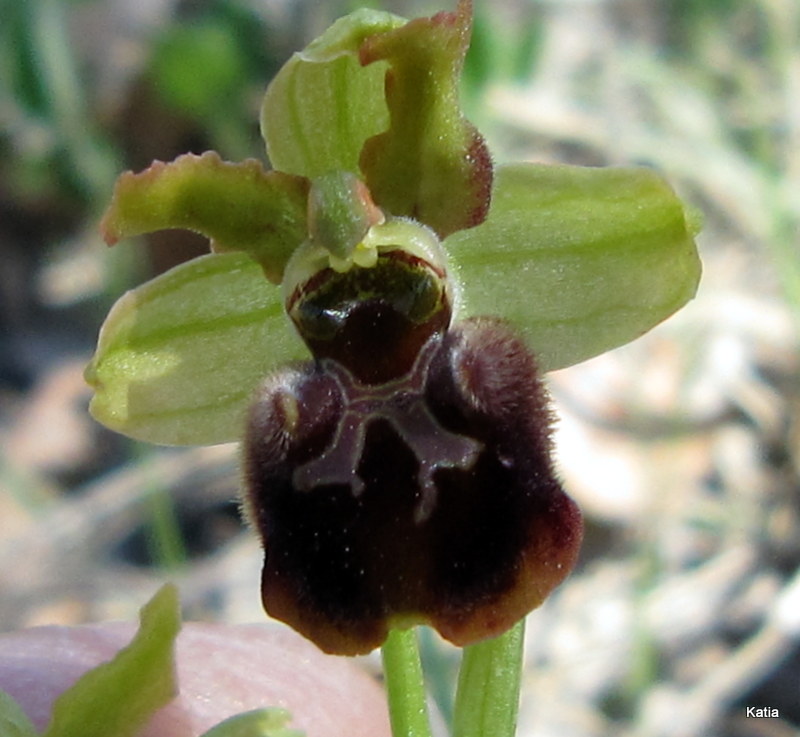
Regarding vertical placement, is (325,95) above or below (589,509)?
above

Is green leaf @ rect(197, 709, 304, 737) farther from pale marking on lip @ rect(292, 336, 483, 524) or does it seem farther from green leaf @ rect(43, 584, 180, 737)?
pale marking on lip @ rect(292, 336, 483, 524)

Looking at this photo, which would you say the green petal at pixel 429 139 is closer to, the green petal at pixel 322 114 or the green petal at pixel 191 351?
the green petal at pixel 322 114

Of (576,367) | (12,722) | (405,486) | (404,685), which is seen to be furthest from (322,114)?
(576,367)

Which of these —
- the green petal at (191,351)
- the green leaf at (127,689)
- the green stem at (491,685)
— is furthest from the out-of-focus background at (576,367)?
the green leaf at (127,689)

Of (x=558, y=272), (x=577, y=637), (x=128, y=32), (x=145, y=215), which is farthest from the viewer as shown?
(x=128, y=32)

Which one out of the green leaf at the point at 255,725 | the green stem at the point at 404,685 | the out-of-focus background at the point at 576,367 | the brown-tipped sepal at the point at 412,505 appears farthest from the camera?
the out-of-focus background at the point at 576,367

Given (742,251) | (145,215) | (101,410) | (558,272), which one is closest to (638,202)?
(558,272)

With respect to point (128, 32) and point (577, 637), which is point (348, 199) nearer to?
point (577, 637)
